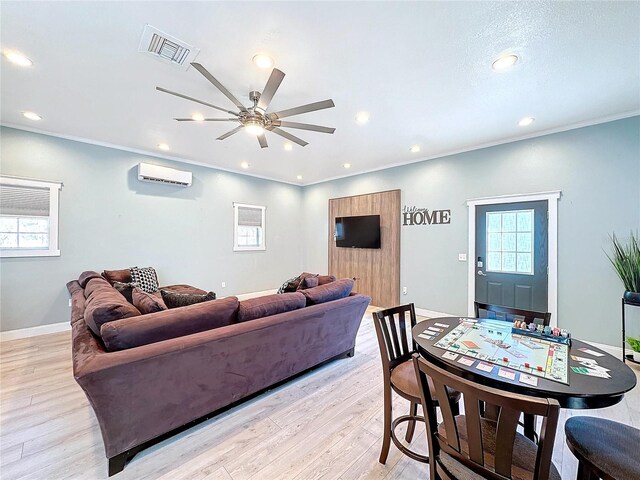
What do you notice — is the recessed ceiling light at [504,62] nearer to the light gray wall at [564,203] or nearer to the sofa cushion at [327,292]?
the light gray wall at [564,203]

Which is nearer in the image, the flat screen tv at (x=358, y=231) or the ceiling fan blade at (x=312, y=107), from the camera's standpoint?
the ceiling fan blade at (x=312, y=107)

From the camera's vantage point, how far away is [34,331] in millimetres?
3789

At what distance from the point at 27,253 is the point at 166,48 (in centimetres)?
373

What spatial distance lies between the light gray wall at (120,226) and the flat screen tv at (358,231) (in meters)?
1.81

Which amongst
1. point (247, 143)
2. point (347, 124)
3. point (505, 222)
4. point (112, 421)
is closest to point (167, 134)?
point (247, 143)

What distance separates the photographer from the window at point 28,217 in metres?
3.63

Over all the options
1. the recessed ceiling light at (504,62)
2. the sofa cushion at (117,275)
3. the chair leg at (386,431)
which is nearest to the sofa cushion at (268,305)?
the chair leg at (386,431)

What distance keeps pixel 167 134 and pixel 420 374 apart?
451cm

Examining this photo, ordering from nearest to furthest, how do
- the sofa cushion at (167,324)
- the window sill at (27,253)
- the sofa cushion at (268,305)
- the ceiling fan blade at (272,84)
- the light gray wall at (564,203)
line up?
the sofa cushion at (167,324) → the ceiling fan blade at (272,84) → the sofa cushion at (268,305) → the light gray wall at (564,203) → the window sill at (27,253)

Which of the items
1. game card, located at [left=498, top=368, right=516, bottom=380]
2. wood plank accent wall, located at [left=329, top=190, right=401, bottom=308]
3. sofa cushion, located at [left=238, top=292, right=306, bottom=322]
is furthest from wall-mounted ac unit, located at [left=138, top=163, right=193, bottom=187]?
game card, located at [left=498, top=368, right=516, bottom=380]

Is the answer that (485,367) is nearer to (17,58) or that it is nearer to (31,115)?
(17,58)

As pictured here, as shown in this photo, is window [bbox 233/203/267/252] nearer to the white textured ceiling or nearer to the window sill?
the white textured ceiling

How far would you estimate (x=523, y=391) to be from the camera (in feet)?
3.74

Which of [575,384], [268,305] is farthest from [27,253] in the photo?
[575,384]
